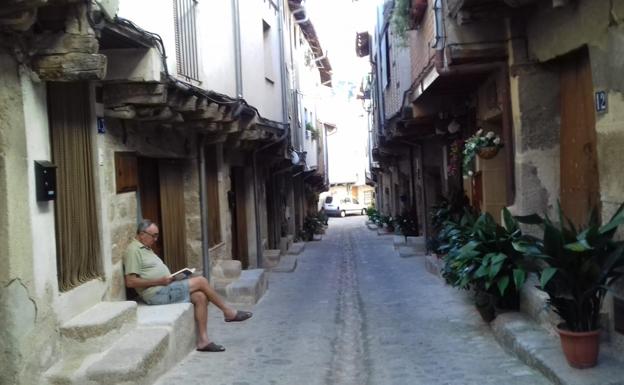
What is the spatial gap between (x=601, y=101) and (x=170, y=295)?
13.1ft

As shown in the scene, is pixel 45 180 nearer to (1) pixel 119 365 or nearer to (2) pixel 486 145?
(1) pixel 119 365

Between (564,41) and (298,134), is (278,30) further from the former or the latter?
(564,41)

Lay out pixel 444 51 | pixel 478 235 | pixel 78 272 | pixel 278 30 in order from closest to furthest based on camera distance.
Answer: pixel 78 272 < pixel 478 235 < pixel 444 51 < pixel 278 30

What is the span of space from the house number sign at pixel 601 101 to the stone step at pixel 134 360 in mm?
3641

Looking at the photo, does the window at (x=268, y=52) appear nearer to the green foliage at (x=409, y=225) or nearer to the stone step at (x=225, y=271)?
the stone step at (x=225, y=271)

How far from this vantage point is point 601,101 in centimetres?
484

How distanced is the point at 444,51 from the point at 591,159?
81.5 inches

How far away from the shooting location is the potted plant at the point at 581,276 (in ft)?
13.7

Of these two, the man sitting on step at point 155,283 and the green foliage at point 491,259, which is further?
the man sitting on step at point 155,283

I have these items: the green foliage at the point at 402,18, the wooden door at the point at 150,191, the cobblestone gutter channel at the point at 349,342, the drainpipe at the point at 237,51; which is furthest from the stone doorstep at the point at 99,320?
the green foliage at the point at 402,18

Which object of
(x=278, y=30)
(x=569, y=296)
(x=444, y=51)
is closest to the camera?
(x=569, y=296)

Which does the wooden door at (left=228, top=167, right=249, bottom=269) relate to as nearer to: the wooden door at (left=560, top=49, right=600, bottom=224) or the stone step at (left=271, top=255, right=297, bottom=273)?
the stone step at (left=271, top=255, right=297, bottom=273)

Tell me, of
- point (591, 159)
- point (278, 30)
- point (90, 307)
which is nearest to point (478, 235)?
point (591, 159)

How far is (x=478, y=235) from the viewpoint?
6.02 meters
